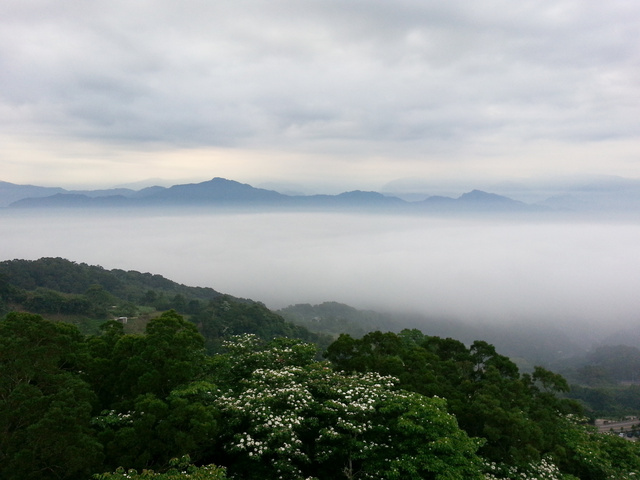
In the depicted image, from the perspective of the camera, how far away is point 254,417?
39.4 ft

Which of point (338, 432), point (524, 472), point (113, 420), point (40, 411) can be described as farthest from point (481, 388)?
point (40, 411)

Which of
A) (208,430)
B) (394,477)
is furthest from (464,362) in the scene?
(208,430)

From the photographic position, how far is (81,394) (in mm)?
11922

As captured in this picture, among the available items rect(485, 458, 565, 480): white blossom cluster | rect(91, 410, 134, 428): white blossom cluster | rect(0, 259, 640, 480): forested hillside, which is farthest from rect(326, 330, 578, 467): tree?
rect(91, 410, 134, 428): white blossom cluster

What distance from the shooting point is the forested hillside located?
35.1 ft

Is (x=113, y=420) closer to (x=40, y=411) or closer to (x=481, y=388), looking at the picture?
(x=40, y=411)

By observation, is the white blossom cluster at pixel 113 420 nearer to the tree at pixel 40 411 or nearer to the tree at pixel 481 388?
the tree at pixel 40 411

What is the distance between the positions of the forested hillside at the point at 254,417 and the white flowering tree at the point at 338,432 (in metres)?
0.05

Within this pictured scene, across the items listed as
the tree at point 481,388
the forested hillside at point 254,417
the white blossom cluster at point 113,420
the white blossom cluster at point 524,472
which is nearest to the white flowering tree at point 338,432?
the forested hillside at point 254,417

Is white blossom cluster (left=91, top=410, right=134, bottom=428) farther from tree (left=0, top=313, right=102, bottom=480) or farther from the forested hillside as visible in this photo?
tree (left=0, top=313, right=102, bottom=480)

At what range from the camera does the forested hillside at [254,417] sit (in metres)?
10.7

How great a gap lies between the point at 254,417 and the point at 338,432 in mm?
2620

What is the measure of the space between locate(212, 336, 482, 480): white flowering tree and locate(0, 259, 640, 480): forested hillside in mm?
52

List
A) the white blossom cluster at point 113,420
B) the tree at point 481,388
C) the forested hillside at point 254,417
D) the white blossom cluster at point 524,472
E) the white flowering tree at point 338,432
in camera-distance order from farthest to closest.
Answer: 1. the tree at point 481,388
2. the white blossom cluster at point 524,472
3. the white blossom cluster at point 113,420
4. the white flowering tree at point 338,432
5. the forested hillside at point 254,417
